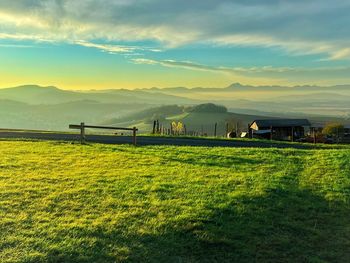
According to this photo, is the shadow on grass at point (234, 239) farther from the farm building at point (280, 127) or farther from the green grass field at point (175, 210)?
the farm building at point (280, 127)

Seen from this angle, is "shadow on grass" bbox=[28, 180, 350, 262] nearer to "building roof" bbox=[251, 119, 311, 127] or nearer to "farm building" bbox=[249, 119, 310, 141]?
"farm building" bbox=[249, 119, 310, 141]

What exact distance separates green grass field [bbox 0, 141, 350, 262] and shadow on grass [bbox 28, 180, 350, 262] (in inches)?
1.0

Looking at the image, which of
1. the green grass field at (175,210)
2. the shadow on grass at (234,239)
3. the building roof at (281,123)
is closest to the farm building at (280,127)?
the building roof at (281,123)

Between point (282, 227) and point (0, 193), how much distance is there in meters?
8.74

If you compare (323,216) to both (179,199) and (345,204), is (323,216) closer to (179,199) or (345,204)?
(345,204)

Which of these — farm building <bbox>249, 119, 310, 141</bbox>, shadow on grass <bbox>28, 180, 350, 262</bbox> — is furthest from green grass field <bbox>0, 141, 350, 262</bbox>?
farm building <bbox>249, 119, 310, 141</bbox>

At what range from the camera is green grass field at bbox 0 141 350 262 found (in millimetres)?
8875

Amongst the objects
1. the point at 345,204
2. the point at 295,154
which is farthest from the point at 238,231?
the point at 295,154

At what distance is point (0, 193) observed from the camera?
Answer: 42.2ft

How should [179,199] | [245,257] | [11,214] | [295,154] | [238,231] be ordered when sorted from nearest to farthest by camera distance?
[245,257] → [238,231] → [11,214] → [179,199] → [295,154]

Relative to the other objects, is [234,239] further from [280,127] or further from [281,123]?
[281,123]

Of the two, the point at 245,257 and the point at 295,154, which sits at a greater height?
the point at 295,154

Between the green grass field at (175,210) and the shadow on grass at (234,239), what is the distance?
25 millimetres

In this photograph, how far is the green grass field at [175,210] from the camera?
8875mm
